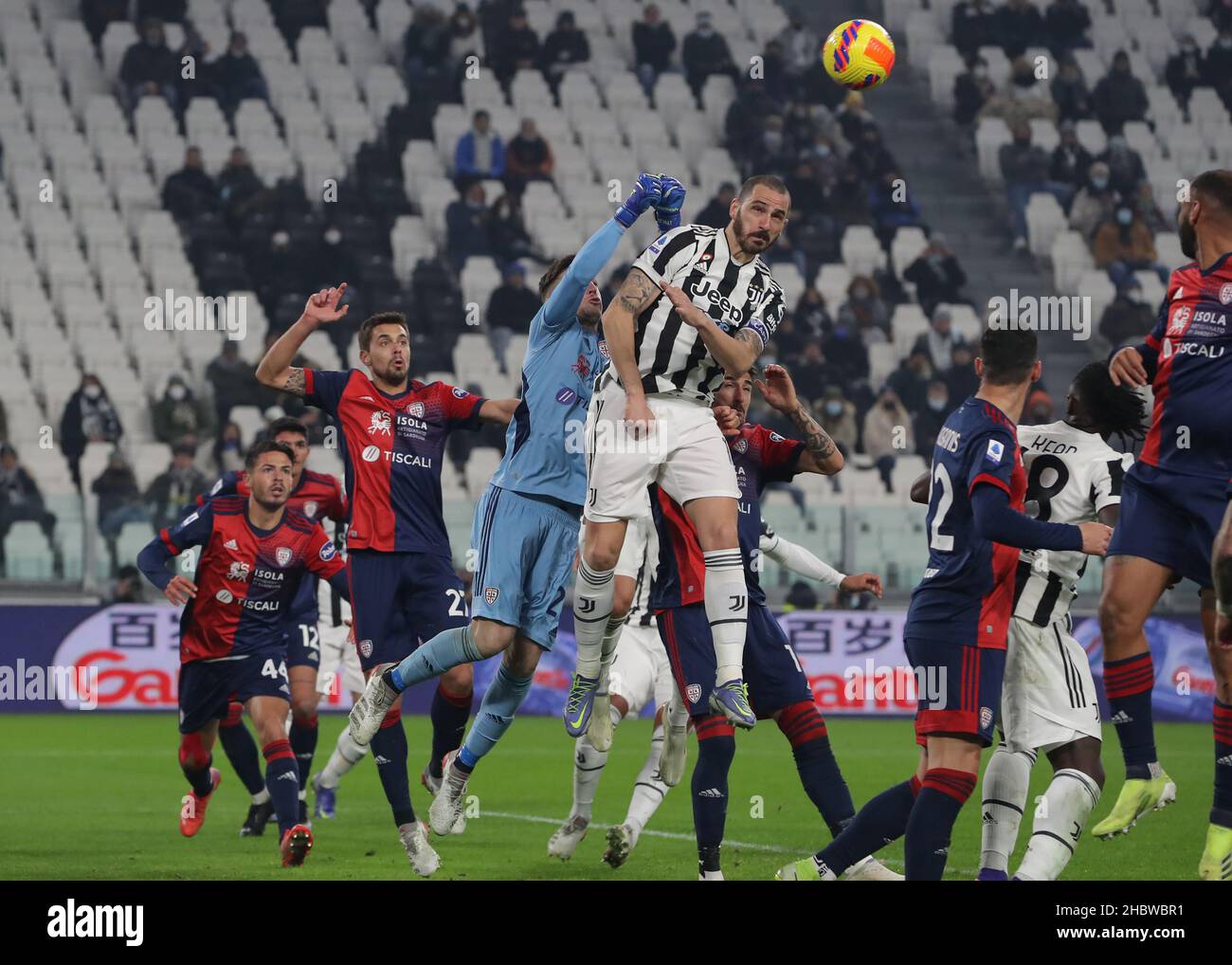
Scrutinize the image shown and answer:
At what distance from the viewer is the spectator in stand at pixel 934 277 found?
23.2 meters

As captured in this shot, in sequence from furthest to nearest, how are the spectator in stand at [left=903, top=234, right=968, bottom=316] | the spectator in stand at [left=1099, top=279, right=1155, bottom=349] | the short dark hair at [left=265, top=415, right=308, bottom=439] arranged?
the spectator in stand at [left=903, top=234, right=968, bottom=316]
the spectator in stand at [left=1099, top=279, right=1155, bottom=349]
the short dark hair at [left=265, top=415, right=308, bottom=439]

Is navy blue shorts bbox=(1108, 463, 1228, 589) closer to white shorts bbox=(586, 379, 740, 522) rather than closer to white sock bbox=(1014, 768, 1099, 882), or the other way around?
white sock bbox=(1014, 768, 1099, 882)

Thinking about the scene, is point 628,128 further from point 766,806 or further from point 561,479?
point 561,479

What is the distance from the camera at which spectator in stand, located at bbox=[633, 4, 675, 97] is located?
86.0 feet

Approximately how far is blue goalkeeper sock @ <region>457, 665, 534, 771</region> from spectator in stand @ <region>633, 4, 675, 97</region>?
18750mm

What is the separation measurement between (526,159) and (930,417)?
6799 millimetres

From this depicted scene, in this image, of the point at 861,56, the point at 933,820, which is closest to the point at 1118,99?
the point at 861,56

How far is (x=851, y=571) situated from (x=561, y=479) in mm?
9386

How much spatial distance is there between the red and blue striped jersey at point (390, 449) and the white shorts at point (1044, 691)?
3231mm

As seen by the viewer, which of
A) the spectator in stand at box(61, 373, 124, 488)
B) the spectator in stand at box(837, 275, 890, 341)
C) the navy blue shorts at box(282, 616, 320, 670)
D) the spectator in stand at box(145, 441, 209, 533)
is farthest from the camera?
the spectator in stand at box(837, 275, 890, 341)

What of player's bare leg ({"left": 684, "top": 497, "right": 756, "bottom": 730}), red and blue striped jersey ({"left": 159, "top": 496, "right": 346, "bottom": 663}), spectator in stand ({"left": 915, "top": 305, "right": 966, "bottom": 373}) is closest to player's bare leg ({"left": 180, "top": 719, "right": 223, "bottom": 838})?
red and blue striped jersey ({"left": 159, "top": 496, "right": 346, "bottom": 663})

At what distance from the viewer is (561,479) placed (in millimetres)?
8711

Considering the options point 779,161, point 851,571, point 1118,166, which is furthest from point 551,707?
point 1118,166

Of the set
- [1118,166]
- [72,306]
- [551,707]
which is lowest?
[551,707]
